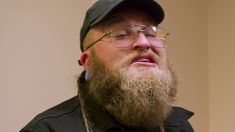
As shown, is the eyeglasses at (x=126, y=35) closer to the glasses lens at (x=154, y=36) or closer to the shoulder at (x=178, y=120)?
the glasses lens at (x=154, y=36)

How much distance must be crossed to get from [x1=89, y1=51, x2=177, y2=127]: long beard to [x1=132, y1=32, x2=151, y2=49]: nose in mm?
71

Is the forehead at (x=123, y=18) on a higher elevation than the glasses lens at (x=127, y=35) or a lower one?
higher

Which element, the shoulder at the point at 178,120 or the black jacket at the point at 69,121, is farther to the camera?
the shoulder at the point at 178,120

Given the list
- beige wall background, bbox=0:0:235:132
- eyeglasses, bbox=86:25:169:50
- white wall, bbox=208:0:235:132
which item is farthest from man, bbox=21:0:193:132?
white wall, bbox=208:0:235:132

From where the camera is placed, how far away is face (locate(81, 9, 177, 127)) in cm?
94

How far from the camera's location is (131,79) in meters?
0.94

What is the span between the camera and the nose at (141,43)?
3.13 feet

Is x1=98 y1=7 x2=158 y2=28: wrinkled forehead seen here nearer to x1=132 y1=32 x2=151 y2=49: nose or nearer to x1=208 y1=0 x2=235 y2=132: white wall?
x1=132 y1=32 x2=151 y2=49: nose

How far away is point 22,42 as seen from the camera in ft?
4.26

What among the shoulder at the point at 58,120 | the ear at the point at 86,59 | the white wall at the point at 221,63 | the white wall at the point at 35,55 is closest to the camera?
the shoulder at the point at 58,120

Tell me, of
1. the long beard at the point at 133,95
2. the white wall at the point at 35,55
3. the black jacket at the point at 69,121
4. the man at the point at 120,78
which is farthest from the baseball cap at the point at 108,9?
the white wall at the point at 35,55

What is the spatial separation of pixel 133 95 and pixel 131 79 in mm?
44

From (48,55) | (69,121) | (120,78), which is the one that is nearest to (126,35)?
(120,78)

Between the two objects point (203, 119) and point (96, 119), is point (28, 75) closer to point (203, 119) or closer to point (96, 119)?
point (96, 119)
